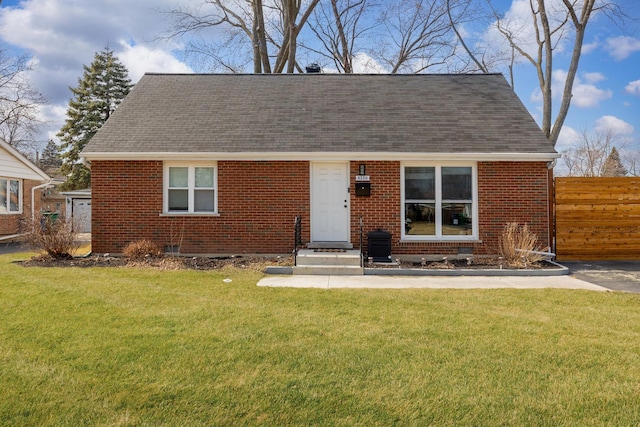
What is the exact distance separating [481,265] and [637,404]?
630cm

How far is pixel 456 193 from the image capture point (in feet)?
33.7

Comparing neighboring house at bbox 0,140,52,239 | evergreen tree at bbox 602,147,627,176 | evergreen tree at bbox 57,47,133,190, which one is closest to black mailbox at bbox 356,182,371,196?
neighboring house at bbox 0,140,52,239

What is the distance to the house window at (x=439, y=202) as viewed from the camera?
33.6 ft

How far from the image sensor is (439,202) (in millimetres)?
10219

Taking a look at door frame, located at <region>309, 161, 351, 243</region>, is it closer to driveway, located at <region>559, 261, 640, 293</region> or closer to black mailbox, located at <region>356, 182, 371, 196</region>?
black mailbox, located at <region>356, 182, 371, 196</region>

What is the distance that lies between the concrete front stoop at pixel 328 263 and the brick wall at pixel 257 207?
4.00 ft

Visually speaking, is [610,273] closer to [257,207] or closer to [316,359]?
[316,359]

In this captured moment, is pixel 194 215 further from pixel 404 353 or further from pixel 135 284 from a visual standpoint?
pixel 404 353

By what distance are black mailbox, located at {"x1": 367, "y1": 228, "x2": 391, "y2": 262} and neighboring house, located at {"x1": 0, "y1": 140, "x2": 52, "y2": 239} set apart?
13282mm

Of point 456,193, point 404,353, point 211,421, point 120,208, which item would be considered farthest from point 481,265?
point 120,208

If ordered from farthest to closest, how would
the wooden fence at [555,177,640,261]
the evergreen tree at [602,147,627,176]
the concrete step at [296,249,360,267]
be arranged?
the evergreen tree at [602,147,627,176]
the wooden fence at [555,177,640,261]
the concrete step at [296,249,360,267]

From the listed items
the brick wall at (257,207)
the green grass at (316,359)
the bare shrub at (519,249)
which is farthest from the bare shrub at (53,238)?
the bare shrub at (519,249)

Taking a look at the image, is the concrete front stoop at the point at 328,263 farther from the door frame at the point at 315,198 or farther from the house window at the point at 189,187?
the house window at the point at 189,187

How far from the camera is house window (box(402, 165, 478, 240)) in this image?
33.6ft
